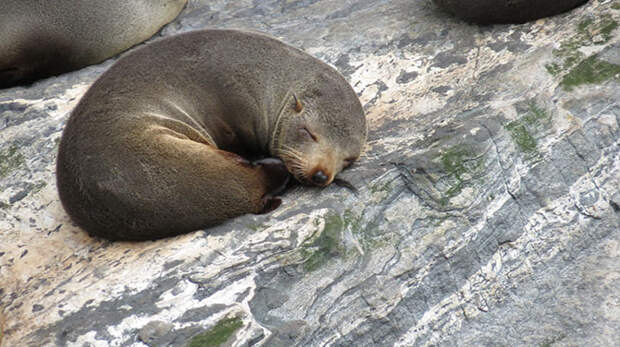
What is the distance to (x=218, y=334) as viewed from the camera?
11.3 feet

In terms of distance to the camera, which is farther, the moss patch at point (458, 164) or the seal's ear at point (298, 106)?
the seal's ear at point (298, 106)

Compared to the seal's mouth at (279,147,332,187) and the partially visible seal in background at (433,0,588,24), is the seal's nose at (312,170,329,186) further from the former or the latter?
the partially visible seal in background at (433,0,588,24)

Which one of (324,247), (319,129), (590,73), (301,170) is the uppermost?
(590,73)

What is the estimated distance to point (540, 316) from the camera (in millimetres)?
3930

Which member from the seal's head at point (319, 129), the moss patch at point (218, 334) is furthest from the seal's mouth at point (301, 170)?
the moss patch at point (218, 334)

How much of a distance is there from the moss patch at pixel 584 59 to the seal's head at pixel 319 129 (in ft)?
4.13

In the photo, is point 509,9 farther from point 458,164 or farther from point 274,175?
point 274,175

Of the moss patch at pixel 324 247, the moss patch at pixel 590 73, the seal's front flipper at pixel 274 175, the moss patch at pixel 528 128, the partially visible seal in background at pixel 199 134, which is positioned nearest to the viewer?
the moss patch at pixel 324 247

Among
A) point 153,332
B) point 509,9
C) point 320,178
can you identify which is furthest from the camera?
Result: point 509,9

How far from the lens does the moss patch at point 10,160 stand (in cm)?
481

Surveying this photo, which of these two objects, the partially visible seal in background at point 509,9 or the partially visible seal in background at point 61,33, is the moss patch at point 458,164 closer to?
the partially visible seal in background at point 509,9

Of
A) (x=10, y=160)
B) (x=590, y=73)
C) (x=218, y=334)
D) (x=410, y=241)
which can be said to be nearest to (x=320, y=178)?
(x=410, y=241)

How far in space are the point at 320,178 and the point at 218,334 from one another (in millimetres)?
1064

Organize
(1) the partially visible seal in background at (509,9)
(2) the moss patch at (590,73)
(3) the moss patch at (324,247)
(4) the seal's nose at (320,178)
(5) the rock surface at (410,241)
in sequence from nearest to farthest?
(5) the rock surface at (410,241) → (3) the moss patch at (324,247) → (4) the seal's nose at (320,178) → (2) the moss patch at (590,73) → (1) the partially visible seal in background at (509,9)
